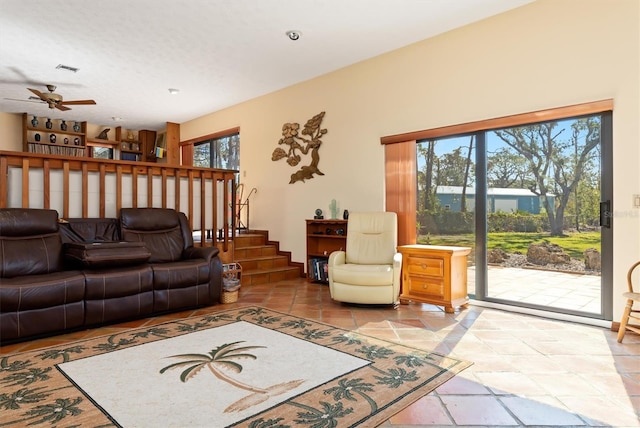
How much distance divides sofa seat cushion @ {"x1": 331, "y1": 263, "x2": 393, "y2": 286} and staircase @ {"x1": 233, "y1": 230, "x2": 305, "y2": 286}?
167 cm

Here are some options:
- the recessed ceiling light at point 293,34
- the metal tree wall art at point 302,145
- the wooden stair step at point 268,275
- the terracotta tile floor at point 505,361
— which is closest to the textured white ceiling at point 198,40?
the recessed ceiling light at point 293,34

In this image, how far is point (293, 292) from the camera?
193 inches

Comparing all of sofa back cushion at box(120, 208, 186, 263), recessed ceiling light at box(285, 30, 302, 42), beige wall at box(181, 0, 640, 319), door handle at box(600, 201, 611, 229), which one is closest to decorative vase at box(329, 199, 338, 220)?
beige wall at box(181, 0, 640, 319)

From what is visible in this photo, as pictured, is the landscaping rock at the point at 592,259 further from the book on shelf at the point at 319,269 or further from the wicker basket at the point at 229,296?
the wicker basket at the point at 229,296

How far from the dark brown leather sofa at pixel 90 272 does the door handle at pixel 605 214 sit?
376cm

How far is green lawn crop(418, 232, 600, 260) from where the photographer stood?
3597mm

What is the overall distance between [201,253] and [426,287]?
248cm

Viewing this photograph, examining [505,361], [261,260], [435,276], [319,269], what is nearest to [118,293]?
[261,260]

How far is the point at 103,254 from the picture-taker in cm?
345

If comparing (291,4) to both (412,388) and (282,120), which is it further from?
(412,388)

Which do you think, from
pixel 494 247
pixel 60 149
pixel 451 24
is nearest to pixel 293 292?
pixel 494 247

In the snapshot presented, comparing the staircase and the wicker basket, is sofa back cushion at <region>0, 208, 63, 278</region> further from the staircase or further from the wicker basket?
the staircase

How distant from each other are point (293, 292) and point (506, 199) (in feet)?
8.96

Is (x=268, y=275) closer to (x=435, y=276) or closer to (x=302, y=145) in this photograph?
(x=302, y=145)
